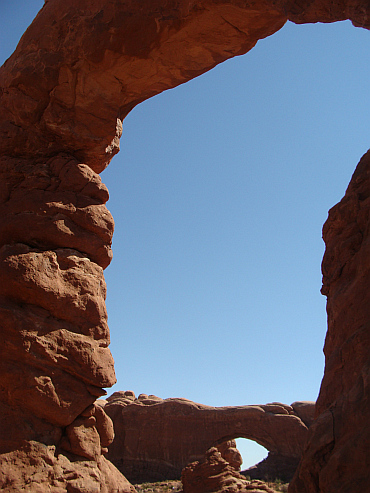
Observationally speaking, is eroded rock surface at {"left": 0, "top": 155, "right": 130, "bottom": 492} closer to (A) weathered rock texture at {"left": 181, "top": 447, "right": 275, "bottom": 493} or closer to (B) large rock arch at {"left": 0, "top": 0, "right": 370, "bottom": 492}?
(B) large rock arch at {"left": 0, "top": 0, "right": 370, "bottom": 492}

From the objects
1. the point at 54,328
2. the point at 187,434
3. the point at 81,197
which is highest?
the point at 81,197

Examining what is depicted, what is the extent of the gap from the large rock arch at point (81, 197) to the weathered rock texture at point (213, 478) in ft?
24.8

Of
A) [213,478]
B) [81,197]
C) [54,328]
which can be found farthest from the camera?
[213,478]

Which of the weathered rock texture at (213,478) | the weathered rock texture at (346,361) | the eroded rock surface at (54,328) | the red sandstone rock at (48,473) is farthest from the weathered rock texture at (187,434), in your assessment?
the weathered rock texture at (346,361)

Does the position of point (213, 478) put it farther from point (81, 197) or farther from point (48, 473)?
point (81, 197)

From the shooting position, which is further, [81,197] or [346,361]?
[81,197]

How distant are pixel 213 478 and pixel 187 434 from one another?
6.40m

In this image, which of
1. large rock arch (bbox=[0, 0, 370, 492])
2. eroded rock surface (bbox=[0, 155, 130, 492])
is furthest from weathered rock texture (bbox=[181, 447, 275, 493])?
large rock arch (bbox=[0, 0, 370, 492])

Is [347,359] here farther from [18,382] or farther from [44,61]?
[44,61]

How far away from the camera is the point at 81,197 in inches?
265

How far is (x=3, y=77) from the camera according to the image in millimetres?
7109

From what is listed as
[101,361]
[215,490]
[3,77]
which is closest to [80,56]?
[3,77]

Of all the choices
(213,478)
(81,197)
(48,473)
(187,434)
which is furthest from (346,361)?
(187,434)

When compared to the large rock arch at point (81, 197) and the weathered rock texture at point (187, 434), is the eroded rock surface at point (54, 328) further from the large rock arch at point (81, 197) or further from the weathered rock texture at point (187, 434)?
the weathered rock texture at point (187, 434)
